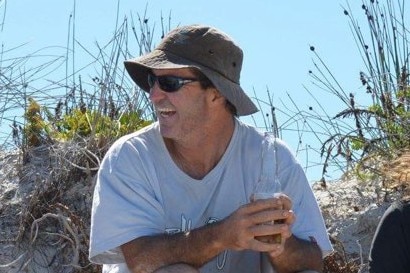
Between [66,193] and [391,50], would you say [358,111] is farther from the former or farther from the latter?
[66,193]

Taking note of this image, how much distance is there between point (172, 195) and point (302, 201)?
50 centimetres

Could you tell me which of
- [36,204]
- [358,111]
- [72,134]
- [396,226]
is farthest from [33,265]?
[396,226]

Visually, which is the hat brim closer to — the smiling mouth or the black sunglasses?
the black sunglasses

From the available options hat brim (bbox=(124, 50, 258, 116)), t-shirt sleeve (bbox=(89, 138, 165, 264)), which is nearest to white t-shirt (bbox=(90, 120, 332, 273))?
t-shirt sleeve (bbox=(89, 138, 165, 264))

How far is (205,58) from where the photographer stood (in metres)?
5.44

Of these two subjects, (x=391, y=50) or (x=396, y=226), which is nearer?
(x=396, y=226)

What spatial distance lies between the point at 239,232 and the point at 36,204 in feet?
7.90

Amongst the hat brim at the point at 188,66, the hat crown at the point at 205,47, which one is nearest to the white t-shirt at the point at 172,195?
the hat brim at the point at 188,66

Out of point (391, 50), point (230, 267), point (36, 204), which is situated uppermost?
point (391, 50)

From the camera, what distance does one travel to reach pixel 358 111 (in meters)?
7.37

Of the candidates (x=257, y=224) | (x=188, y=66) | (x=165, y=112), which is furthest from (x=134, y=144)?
(x=257, y=224)

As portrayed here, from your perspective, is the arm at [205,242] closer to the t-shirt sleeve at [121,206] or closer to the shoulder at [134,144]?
the t-shirt sleeve at [121,206]

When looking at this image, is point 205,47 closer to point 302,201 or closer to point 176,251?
point 302,201

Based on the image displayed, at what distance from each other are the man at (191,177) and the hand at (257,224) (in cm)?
8
